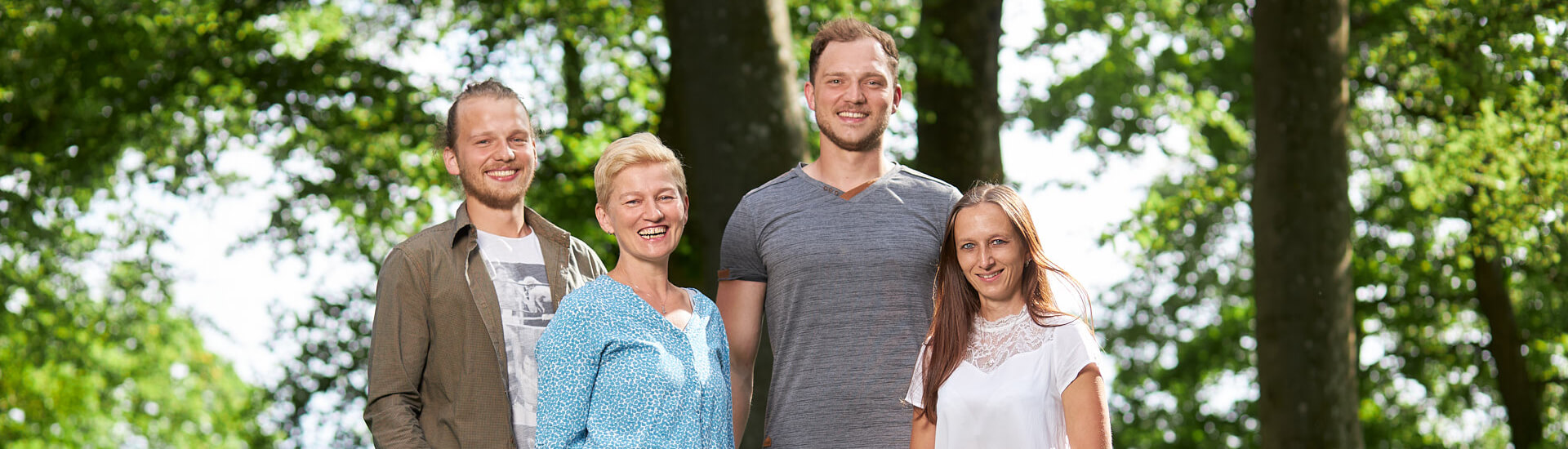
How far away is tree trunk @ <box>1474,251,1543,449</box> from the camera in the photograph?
14.4 meters

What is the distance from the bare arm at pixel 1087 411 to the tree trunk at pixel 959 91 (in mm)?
6496

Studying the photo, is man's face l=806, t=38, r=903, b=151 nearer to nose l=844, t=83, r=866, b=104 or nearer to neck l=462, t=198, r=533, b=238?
nose l=844, t=83, r=866, b=104

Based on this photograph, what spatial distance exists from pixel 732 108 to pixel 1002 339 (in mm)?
3917

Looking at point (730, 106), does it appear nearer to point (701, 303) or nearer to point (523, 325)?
point (523, 325)

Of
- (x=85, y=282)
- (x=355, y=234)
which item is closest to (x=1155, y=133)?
(x=355, y=234)

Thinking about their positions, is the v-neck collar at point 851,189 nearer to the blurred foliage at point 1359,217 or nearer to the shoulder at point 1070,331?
the shoulder at point 1070,331

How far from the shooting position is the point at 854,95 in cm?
402

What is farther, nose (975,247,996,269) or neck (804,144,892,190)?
neck (804,144,892,190)

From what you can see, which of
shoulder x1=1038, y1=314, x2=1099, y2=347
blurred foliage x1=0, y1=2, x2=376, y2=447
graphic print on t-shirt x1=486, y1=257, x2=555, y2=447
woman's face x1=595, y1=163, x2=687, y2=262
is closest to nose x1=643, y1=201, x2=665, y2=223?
woman's face x1=595, y1=163, x2=687, y2=262

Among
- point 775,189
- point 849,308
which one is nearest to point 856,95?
point 775,189

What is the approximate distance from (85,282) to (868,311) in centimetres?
1285

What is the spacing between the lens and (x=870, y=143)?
4.07 meters

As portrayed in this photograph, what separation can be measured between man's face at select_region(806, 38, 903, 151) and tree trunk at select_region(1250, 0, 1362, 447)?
250 inches

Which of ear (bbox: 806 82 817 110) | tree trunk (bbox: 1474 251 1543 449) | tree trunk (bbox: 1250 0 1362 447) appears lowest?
tree trunk (bbox: 1474 251 1543 449)
